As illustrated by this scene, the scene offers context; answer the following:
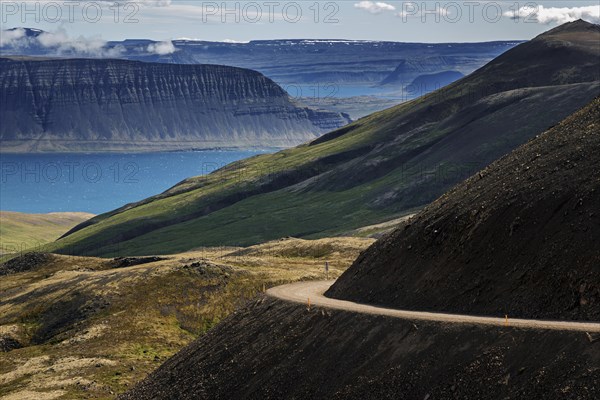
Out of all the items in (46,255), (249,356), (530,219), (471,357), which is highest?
(530,219)

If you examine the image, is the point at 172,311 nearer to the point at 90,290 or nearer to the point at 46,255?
the point at 90,290

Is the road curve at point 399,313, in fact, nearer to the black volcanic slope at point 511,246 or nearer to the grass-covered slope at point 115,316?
the black volcanic slope at point 511,246

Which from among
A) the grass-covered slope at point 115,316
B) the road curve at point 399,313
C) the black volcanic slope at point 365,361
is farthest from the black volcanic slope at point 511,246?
the grass-covered slope at point 115,316

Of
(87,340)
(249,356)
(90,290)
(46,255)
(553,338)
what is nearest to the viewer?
(553,338)

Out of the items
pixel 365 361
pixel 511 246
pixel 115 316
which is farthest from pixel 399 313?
pixel 115 316

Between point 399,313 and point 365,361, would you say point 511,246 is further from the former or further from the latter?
point 365,361

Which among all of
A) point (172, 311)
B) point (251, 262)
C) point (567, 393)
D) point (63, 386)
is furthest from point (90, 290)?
point (567, 393)

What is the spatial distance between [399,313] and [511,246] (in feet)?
29.1

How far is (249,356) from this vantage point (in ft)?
Answer: 259

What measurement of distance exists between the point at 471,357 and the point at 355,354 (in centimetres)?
1063

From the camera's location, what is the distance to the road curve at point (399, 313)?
193ft

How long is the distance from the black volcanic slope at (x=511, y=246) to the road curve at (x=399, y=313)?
1.37 metres

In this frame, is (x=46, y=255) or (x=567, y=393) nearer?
(x=567, y=393)

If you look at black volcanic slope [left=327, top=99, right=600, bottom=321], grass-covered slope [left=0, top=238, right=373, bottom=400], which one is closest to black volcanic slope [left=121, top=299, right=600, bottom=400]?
black volcanic slope [left=327, top=99, right=600, bottom=321]
